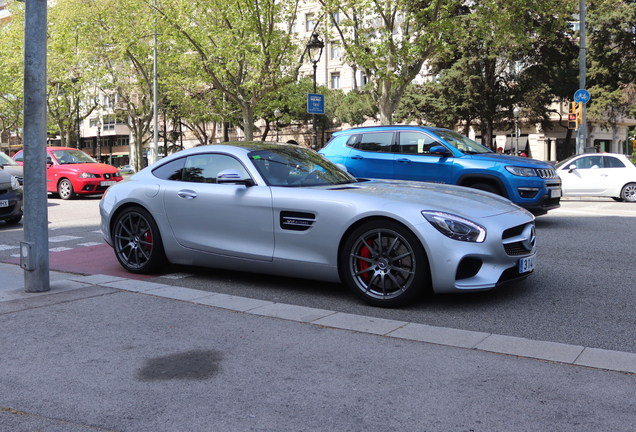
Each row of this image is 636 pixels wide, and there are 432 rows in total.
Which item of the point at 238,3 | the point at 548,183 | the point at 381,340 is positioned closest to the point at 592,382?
the point at 381,340

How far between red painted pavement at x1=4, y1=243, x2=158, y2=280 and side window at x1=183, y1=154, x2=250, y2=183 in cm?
119

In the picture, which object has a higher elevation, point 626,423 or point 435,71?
point 435,71

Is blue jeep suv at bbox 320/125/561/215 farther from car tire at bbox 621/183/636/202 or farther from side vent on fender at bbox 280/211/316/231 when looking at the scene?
car tire at bbox 621/183/636/202

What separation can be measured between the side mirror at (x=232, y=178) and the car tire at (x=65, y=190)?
14.7 metres

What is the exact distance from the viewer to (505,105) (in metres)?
40.1

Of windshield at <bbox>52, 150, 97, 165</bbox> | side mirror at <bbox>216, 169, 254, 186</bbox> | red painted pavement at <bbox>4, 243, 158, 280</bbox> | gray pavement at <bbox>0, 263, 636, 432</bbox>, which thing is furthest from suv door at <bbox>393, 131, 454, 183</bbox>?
windshield at <bbox>52, 150, 97, 165</bbox>

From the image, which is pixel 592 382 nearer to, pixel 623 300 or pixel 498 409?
pixel 498 409

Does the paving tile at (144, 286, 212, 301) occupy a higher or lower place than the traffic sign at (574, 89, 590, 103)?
lower

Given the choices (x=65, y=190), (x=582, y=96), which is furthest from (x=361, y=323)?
(x=582, y=96)

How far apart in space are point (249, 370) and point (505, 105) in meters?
39.0

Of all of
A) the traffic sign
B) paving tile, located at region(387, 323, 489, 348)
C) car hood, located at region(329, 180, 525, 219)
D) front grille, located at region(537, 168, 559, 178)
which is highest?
the traffic sign

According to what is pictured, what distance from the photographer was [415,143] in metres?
11.6

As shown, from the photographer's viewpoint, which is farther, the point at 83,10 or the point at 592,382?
the point at 83,10

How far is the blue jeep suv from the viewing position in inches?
422
